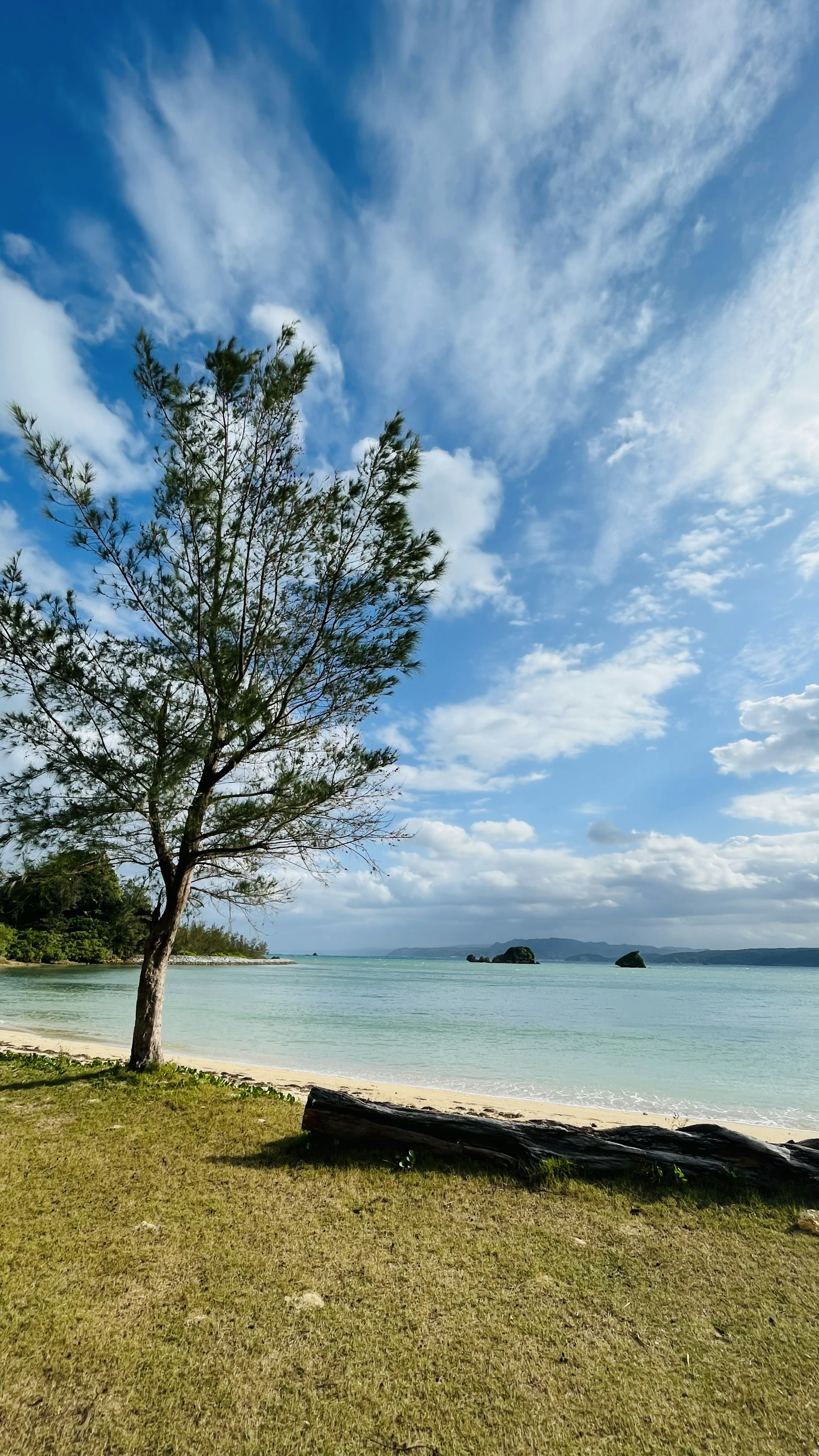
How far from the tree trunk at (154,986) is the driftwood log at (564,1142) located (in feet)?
11.6

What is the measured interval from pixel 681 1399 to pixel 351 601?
7.92 metres

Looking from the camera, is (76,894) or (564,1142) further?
(76,894)

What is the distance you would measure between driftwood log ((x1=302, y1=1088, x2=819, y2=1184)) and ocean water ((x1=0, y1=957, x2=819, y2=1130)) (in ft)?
20.7

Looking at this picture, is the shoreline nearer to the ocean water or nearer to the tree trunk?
the ocean water

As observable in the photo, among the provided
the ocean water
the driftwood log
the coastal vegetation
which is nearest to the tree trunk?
the coastal vegetation

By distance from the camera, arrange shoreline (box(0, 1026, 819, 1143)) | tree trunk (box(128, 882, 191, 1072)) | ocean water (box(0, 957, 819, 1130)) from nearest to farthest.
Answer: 1. tree trunk (box(128, 882, 191, 1072))
2. shoreline (box(0, 1026, 819, 1143))
3. ocean water (box(0, 957, 819, 1130))

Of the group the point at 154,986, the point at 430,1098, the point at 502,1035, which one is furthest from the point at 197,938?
the point at 502,1035

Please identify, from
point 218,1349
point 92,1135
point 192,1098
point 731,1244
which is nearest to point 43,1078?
point 192,1098

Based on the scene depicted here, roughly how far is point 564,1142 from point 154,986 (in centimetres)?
590

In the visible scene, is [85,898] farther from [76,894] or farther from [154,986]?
[154,986]

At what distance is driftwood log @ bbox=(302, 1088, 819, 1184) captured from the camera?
5.81m

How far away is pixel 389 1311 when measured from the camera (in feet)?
11.8

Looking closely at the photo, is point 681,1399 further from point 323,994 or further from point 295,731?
point 323,994

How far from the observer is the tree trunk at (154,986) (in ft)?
30.2
